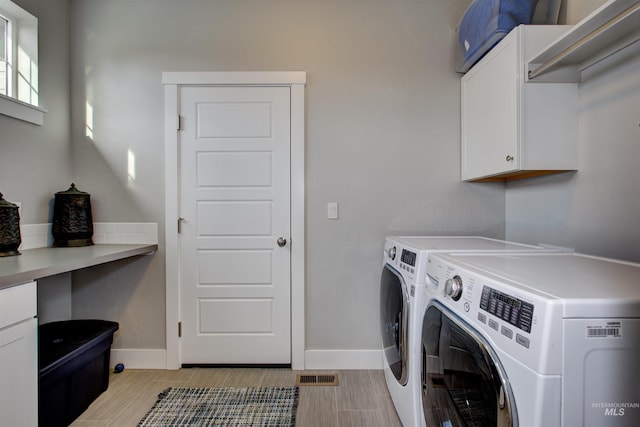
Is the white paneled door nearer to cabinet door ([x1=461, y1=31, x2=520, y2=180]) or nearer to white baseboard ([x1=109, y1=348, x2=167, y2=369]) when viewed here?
white baseboard ([x1=109, y1=348, x2=167, y2=369])

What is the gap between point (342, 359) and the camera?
2191mm

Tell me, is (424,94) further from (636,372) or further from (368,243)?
(636,372)

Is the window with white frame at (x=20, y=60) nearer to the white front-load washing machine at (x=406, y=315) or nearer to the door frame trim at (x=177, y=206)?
the door frame trim at (x=177, y=206)

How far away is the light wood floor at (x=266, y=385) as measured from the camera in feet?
5.53

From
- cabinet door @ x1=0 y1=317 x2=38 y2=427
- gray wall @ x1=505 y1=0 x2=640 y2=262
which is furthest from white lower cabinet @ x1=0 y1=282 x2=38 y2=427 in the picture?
gray wall @ x1=505 y1=0 x2=640 y2=262

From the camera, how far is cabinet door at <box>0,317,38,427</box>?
3.81 ft

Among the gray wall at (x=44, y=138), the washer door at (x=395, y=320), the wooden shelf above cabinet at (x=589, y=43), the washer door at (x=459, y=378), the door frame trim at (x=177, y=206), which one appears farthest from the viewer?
the door frame trim at (x=177, y=206)

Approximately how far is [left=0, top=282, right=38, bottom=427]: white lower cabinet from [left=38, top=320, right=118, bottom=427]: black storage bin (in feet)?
0.59

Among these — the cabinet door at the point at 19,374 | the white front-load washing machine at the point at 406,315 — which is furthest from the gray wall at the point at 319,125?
the cabinet door at the point at 19,374

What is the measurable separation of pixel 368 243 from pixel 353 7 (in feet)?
5.45

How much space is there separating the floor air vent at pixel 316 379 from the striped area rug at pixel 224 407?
9 cm

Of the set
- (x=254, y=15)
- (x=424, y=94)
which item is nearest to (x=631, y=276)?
(x=424, y=94)

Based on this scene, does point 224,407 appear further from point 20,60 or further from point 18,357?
point 20,60

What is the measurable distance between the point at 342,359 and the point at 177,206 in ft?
5.23
